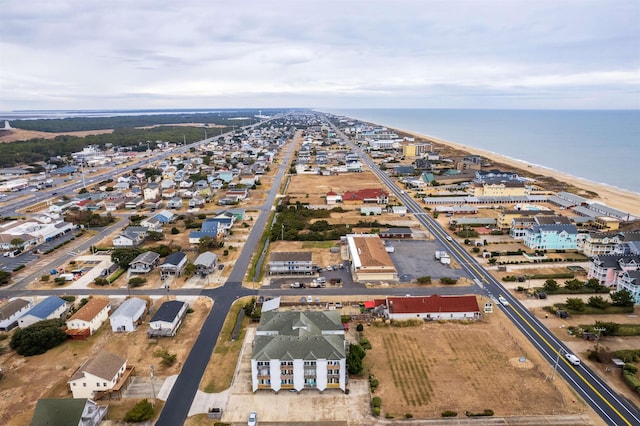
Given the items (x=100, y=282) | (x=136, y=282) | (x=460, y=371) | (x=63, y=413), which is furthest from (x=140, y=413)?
(x=100, y=282)

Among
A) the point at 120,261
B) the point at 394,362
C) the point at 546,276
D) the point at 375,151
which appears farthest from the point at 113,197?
the point at 375,151

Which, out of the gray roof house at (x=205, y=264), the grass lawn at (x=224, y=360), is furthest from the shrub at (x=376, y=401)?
the gray roof house at (x=205, y=264)

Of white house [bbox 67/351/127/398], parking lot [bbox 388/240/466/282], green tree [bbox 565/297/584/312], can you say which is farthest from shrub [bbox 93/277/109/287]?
green tree [bbox 565/297/584/312]

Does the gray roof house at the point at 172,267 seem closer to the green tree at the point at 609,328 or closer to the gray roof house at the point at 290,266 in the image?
the gray roof house at the point at 290,266

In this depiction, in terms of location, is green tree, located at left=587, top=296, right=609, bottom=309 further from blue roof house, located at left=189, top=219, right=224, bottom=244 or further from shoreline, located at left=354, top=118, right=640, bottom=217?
blue roof house, located at left=189, top=219, right=224, bottom=244

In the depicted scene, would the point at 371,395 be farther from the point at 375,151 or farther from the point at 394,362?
the point at 375,151
